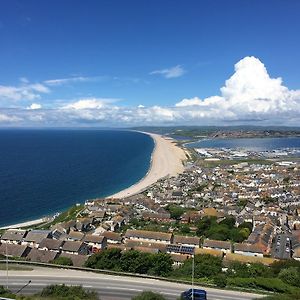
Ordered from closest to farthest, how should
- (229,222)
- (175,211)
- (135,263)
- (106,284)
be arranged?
1. (106,284)
2. (135,263)
3. (229,222)
4. (175,211)

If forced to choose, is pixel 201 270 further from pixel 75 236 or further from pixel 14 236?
pixel 14 236

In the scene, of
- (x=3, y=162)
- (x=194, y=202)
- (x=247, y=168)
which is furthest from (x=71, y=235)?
(x=3, y=162)

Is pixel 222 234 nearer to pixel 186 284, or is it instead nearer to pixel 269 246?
pixel 269 246

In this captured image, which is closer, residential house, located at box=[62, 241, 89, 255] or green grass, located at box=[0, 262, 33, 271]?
green grass, located at box=[0, 262, 33, 271]

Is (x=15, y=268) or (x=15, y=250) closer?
(x=15, y=268)

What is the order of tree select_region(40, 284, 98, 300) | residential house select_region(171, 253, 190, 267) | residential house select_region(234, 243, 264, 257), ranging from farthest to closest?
residential house select_region(234, 243, 264, 257), residential house select_region(171, 253, 190, 267), tree select_region(40, 284, 98, 300)

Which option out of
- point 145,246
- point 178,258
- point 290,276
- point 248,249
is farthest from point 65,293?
point 248,249

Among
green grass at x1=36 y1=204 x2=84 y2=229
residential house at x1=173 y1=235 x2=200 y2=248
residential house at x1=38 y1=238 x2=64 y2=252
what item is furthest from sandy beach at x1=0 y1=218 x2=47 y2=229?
residential house at x1=173 y1=235 x2=200 y2=248

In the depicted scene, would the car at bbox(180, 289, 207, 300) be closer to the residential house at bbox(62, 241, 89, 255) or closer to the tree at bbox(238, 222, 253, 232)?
the residential house at bbox(62, 241, 89, 255)
